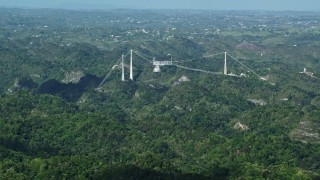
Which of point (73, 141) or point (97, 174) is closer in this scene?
point (97, 174)

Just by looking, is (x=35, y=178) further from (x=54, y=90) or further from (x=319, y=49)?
(x=319, y=49)

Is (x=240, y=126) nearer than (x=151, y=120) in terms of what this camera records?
No

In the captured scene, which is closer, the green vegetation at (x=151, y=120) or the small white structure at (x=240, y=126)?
the green vegetation at (x=151, y=120)

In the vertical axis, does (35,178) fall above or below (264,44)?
above

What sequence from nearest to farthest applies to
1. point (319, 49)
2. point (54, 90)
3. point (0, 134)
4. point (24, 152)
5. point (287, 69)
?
point (24, 152), point (0, 134), point (54, 90), point (287, 69), point (319, 49)

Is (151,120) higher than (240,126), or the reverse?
(151,120)

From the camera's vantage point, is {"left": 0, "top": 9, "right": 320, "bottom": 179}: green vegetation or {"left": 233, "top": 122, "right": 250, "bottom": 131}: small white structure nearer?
{"left": 0, "top": 9, "right": 320, "bottom": 179}: green vegetation

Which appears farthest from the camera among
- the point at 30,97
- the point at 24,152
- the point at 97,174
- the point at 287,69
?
the point at 287,69

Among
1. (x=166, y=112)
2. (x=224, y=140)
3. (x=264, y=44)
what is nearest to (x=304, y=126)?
(x=224, y=140)
